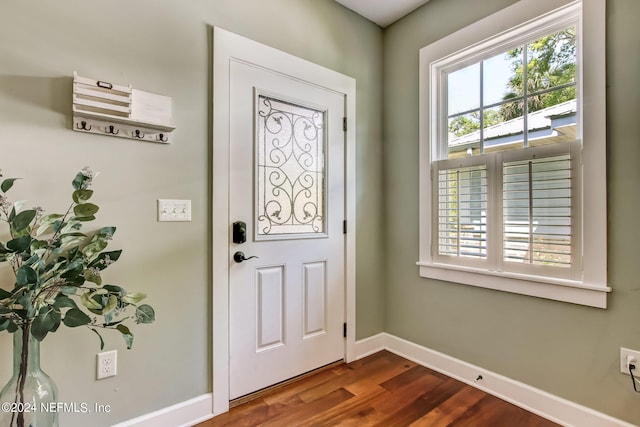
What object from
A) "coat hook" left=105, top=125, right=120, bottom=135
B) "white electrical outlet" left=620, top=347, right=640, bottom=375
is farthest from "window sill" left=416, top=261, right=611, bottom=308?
"coat hook" left=105, top=125, right=120, bottom=135

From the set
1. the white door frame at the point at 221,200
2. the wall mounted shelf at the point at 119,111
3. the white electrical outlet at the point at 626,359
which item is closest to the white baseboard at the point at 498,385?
the white electrical outlet at the point at 626,359

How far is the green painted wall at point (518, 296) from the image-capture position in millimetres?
1514

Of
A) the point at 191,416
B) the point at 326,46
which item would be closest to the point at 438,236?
the point at 326,46

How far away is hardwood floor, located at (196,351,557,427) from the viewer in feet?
5.56

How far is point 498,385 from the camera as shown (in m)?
1.93

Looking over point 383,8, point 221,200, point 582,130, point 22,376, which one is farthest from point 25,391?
point 383,8

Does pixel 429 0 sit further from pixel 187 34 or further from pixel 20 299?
pixel 20 299

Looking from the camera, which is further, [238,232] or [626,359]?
[238,232]

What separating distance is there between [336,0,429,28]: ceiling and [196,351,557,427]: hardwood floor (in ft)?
8.78

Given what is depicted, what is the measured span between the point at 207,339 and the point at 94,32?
1.61 m

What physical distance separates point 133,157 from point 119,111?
215mm

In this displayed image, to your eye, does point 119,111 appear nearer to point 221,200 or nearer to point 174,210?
point 174,210

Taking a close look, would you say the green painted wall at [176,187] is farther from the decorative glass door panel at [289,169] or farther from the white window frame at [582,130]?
the decorative glass door panel at [289,169]

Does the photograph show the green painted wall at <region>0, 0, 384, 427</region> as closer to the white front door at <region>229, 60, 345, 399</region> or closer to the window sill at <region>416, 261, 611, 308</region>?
the white front door at <region>229, 60, 345, 399</region>
